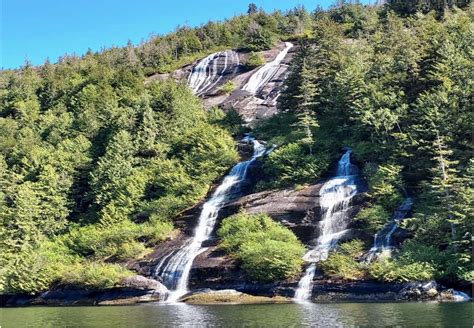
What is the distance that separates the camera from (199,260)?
40062mm

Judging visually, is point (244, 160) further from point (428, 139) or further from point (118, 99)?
point (118, 99)

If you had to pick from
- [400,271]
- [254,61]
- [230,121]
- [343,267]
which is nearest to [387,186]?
[343,267]

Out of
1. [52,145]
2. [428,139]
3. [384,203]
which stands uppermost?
[52,145]

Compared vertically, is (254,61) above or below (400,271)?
above

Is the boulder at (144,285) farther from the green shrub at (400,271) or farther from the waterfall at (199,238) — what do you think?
the green shrub at (400,271)

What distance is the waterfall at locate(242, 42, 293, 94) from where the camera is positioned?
86.3 metres

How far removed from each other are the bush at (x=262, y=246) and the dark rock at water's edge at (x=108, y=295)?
21.4 ft

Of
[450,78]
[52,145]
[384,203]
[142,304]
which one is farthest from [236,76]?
[142,304]

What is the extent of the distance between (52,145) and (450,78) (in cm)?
4654

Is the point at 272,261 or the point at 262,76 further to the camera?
the point at 262,76

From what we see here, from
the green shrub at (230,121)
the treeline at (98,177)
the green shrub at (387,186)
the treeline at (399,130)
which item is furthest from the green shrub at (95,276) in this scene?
the green shrub at (230,121)

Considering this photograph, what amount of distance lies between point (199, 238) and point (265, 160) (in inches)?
458

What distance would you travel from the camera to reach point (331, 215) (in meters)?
41.4

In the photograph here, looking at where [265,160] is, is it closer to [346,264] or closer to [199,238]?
[199,238]
